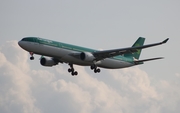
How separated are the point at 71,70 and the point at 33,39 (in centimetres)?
1326

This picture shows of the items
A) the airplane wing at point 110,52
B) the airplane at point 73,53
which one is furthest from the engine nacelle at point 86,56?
the airplane wing at point 110,52

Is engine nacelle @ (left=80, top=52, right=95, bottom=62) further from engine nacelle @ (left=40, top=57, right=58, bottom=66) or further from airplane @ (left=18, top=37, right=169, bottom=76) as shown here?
engine nacelle @ (left=40, top=57, right=58, bottom=66)

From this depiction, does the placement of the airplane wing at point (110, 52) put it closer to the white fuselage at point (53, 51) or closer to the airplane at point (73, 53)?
the airplane at point (73, 53)

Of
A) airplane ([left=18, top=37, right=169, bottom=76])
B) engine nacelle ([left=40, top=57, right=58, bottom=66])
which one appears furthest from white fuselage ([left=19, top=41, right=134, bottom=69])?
engine nacelle ([left=40, top=57, right=58, bottom=66])

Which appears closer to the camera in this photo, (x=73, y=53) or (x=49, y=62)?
(x=73, y=53)

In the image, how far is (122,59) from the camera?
291ft

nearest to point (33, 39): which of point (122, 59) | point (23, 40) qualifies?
point (23, 40)

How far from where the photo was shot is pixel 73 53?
78.6 meters

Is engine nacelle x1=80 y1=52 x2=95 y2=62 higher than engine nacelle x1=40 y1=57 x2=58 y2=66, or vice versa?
engine nacelle x1=80 y1=52 x2=95 y2=62

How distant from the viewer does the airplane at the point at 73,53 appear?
76.6 m

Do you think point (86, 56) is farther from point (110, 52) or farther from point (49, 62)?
point (49, 62)

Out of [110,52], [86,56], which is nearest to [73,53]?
[86,56]

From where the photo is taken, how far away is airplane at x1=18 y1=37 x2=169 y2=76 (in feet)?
251

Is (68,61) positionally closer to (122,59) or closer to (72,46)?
(72,46)
